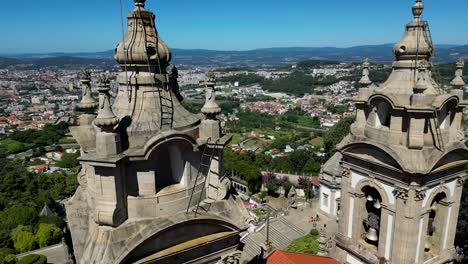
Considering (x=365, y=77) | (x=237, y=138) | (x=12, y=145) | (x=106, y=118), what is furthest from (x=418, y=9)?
(x=12, y=145)

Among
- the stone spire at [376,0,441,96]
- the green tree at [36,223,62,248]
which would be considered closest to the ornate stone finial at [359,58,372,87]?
the stone spire at [376,0,441,96]

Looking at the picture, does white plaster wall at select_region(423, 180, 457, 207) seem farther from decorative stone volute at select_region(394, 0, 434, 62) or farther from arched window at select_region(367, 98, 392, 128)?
decorative stone volute at select_region(394, 0, 434, 62)

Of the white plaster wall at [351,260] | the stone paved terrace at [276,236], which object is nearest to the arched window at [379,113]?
the white plaster wall at [351,260]

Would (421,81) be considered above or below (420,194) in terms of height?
above

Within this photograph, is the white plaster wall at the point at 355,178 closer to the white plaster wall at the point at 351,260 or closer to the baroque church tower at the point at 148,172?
the white plaster wall at the point at 351,260

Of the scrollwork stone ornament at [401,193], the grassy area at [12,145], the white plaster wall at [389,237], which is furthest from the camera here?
the grassy area at [12,145]

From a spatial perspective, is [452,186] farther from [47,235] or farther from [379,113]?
[47,235]
